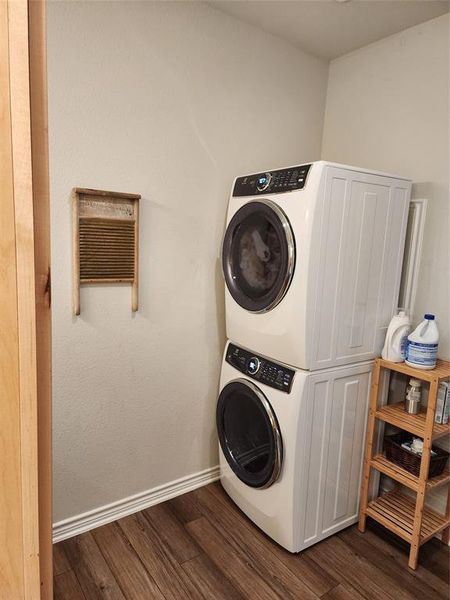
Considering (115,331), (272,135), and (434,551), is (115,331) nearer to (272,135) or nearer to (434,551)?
(272,135)

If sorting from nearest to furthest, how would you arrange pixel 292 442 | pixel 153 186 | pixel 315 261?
pixel 315 261
pixel 292 442
pixel 153 186

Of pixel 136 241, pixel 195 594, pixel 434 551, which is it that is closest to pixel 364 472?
pixel 434 551

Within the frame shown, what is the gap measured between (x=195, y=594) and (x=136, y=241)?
62.9 inches

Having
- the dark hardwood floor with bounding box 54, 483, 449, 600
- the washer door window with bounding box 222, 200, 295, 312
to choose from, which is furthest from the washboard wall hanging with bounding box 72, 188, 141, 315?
the dark hardwood floor with bounding box 54, 483, 449, 600

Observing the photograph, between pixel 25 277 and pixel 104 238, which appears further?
pixel 104 238

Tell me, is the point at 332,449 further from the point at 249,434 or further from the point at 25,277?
the point at 25,277

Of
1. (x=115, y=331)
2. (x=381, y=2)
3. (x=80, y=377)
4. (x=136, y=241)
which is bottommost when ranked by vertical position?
(x=80, y=377)

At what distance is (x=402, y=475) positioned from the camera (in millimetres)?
2002

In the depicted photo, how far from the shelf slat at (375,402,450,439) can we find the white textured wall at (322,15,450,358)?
0.36 metres

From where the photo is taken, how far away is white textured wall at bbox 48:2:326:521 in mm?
1842

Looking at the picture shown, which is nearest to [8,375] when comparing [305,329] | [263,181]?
[305,329]

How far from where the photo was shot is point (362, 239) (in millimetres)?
1927

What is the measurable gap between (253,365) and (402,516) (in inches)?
42.1

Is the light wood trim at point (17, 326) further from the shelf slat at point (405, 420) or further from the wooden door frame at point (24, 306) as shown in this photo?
the shelf slat at point (405, 420)
